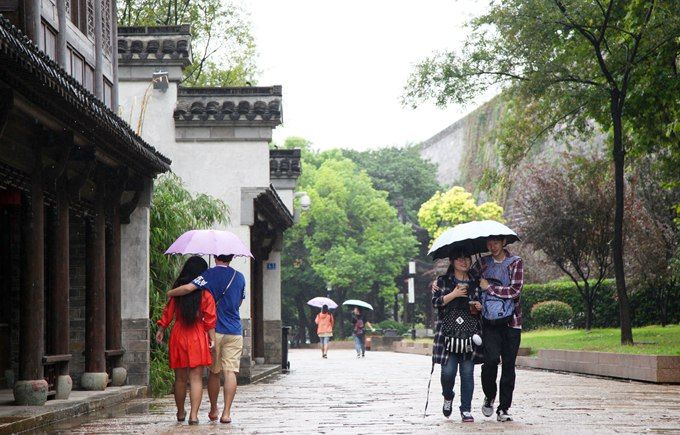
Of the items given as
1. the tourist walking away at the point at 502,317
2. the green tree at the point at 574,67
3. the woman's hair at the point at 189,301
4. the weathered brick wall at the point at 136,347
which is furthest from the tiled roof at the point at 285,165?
the tourist walking away at the point at 502,317

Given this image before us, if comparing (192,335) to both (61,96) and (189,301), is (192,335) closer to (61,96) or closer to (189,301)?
(189,301)

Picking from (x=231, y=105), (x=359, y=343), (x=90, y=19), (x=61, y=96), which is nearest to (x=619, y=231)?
(x=231, y=105)

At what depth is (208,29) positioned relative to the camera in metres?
43.5

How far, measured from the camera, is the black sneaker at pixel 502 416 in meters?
11.9

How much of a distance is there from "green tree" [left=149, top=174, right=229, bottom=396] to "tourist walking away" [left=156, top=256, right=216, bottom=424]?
6.72m

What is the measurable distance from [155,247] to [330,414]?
7.87m

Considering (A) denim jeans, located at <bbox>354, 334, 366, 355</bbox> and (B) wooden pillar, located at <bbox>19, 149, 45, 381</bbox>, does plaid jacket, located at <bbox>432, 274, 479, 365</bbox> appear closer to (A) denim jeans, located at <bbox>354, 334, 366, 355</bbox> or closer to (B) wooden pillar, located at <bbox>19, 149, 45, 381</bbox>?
(B) wooden pillar, located at <bbox>19, 149, 45, 381</bbox>

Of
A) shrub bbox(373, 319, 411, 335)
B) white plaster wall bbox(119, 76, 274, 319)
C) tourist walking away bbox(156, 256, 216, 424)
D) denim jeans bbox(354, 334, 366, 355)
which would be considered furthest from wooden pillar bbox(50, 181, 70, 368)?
shrub bbox(373, 319, 411, 335)

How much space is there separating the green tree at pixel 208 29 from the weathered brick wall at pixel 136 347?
2455 cm

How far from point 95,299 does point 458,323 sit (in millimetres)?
6131

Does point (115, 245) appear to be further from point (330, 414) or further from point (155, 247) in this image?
point (330, 414)

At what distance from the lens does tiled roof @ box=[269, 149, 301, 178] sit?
3475 cm

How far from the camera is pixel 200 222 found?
21.8 m

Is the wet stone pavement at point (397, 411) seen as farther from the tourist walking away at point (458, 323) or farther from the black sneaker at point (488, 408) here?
the tourist walking away at point (458, 323)
